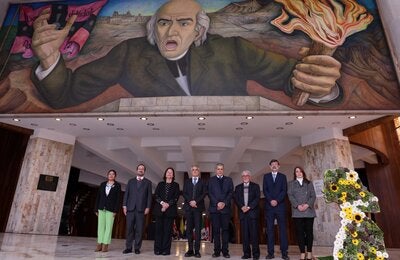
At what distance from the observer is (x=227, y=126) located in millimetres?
9586

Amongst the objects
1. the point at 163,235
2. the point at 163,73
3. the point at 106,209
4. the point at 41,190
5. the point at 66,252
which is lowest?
the point at 66,252

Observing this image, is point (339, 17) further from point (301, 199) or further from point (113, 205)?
point (113, 205)

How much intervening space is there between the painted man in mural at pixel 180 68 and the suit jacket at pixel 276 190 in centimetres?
376

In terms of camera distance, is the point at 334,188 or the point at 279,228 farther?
the point at 279,228

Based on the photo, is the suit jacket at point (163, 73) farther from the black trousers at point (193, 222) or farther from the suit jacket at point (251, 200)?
the black trousers at point (193, 222)

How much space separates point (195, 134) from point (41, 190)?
6.20 metres

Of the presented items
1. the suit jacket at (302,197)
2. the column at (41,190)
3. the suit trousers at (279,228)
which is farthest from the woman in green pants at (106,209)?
the column at (41,190)

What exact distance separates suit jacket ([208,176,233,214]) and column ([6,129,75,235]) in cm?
780

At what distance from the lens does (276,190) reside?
5.52 metres

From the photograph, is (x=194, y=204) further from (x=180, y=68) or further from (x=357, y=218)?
(x=180, y=68)

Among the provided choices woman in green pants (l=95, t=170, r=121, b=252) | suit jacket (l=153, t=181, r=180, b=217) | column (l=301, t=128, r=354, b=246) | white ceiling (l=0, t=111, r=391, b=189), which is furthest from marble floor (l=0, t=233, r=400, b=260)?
white ceiling (l=0, t=111, r=391, b=189)

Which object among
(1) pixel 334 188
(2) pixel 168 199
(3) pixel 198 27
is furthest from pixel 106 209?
(3) pixel 198 27

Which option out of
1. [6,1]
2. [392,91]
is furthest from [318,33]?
[6,1]

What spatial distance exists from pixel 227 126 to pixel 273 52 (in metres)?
2.88
